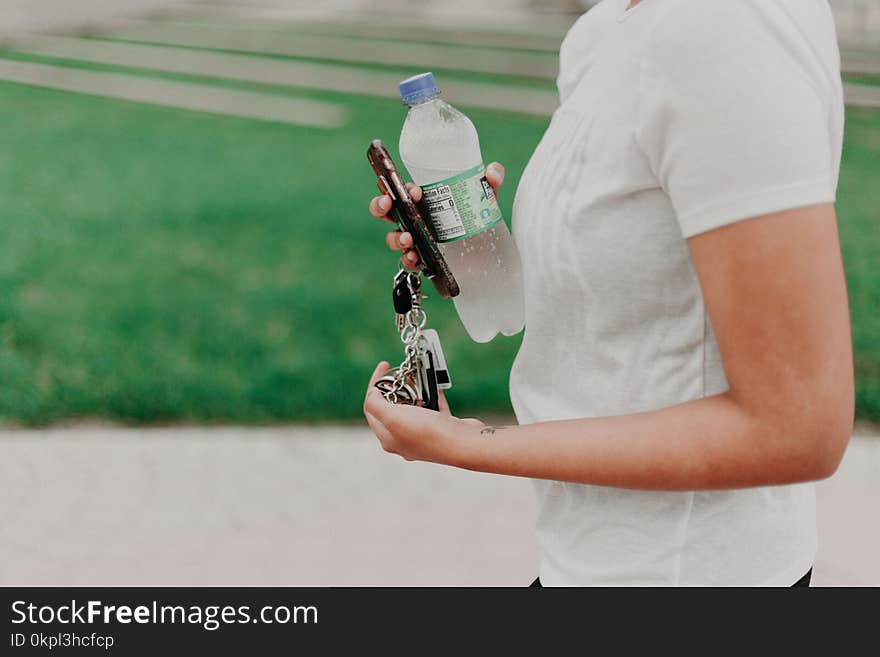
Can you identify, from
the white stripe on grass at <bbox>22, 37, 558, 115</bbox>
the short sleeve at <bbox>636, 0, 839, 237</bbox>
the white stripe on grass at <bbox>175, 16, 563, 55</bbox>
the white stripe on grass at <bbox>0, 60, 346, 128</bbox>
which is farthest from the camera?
the white stripe on grass at <bbox>175, 16, 563, 55</bbox>

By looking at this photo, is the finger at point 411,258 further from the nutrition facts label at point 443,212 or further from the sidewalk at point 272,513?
the sidewalk at point 272,513

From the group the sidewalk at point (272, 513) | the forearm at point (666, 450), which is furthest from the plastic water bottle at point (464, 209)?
the sidewalk at point (272, 513)

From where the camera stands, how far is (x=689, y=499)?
52.7 inches

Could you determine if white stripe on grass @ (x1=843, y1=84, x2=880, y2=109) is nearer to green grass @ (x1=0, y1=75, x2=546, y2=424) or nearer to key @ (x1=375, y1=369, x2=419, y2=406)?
green grass @ (x1=0, y1=75, x2=546, y2=424)

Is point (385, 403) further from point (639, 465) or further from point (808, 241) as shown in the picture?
point (808, 241)

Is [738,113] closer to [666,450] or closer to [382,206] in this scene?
[666,450]

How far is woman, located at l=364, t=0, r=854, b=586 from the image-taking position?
1.04 metres

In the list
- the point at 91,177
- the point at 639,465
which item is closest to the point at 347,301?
the point at 91,177

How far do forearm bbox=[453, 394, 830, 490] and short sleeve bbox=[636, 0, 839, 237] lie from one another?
248mm

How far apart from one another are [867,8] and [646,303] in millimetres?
8813

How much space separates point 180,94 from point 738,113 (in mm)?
9304

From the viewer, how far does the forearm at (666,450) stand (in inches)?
44.4

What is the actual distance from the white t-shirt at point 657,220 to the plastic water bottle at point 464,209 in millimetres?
135

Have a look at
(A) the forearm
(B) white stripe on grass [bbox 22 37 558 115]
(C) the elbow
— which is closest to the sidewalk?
(A) the forearm
